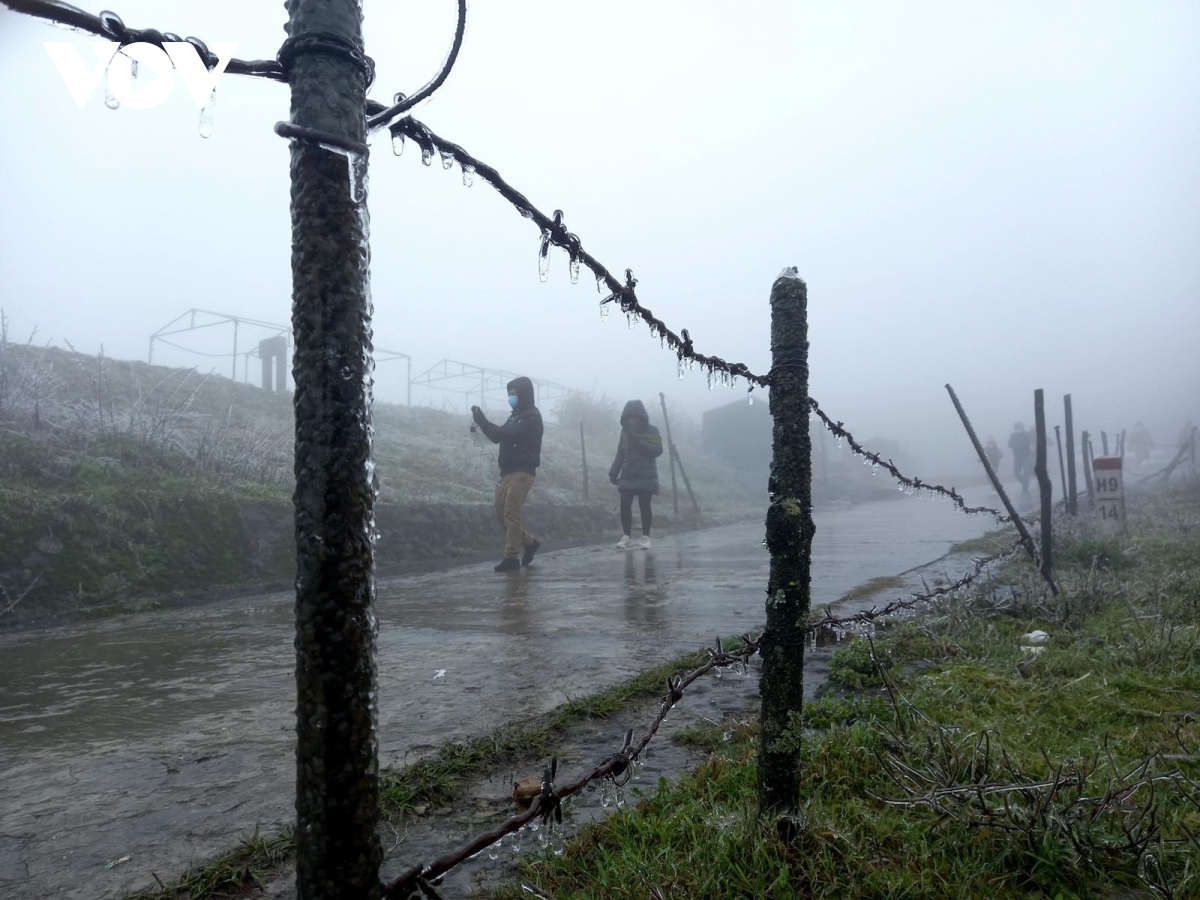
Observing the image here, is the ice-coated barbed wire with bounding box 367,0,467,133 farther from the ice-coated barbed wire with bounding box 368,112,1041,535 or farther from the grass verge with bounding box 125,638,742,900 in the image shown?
the grass verge with bounding box 125,638,742,900

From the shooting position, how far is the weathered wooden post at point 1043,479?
5.21 metres

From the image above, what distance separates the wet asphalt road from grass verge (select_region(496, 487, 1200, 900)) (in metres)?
1.03

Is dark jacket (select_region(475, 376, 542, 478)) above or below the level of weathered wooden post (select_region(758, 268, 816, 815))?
above

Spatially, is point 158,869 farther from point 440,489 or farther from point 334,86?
point 440,489

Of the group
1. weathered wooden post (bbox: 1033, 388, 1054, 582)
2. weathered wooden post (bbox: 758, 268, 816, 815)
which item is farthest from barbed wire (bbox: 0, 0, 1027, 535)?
weathered wooden post (bbox: 1033, 388, 1054, 582)

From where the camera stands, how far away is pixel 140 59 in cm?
106

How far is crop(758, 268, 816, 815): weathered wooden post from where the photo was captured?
194cm

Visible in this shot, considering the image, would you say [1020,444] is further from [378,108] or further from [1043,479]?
[378,108]

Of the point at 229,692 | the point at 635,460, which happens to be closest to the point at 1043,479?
the point at 229,692

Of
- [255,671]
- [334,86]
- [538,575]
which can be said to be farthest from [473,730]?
[538,575]

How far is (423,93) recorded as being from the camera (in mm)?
1269

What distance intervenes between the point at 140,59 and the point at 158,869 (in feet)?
6.23

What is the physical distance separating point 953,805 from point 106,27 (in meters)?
2.25

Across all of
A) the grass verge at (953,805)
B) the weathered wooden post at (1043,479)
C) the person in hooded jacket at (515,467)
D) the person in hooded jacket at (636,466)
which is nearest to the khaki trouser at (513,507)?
the person in hooded jacket at (515,467)
